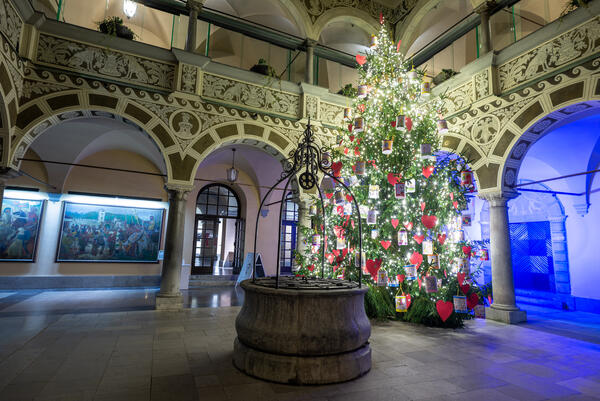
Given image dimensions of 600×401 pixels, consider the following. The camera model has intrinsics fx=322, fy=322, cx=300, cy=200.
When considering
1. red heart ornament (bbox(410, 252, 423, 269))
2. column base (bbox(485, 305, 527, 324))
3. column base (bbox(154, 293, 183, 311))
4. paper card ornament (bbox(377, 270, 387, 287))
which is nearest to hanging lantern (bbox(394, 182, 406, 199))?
red heart ornament (bbox(410, 252, 423, 269))

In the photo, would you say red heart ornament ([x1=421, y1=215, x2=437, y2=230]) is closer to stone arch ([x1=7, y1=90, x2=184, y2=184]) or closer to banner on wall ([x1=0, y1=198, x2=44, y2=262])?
stone arch ([x1=7, y1=90, x2=184, y2=184])

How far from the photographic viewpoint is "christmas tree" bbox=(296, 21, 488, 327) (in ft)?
15.4

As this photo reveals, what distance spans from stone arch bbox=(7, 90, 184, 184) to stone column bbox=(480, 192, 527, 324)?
5651mm

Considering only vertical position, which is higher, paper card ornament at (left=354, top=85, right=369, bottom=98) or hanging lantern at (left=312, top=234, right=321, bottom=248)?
paper card ornament at (left=354, top=85, right=369, bottom=98)

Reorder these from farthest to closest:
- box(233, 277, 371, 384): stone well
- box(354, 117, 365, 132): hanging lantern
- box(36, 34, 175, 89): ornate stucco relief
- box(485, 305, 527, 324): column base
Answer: box(36, 34, 175, 89): ornate stucco relief → box(485, 305, 527, 324): column base → box(354, 117, 365, 132): hanging lantern → box(233, 277, 371, 384): stone well

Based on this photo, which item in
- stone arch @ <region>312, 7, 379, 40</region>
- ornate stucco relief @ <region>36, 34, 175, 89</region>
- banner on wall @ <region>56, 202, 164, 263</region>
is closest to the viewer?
ornate stucco relief @ <region>36, 34, 175, 89</region>

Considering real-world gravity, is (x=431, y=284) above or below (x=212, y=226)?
below

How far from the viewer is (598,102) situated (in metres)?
4.52

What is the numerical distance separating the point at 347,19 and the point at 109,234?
830cm

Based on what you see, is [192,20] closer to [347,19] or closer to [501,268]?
[347,19]

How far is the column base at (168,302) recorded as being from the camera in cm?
567

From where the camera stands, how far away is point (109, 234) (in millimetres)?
8578

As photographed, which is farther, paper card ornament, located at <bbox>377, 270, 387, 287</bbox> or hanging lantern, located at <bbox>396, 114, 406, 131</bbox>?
hanging lantern, located at <bbox>396, 114, 406, 131</bbox>

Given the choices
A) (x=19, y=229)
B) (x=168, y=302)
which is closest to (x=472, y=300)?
(x=168, y=302)
